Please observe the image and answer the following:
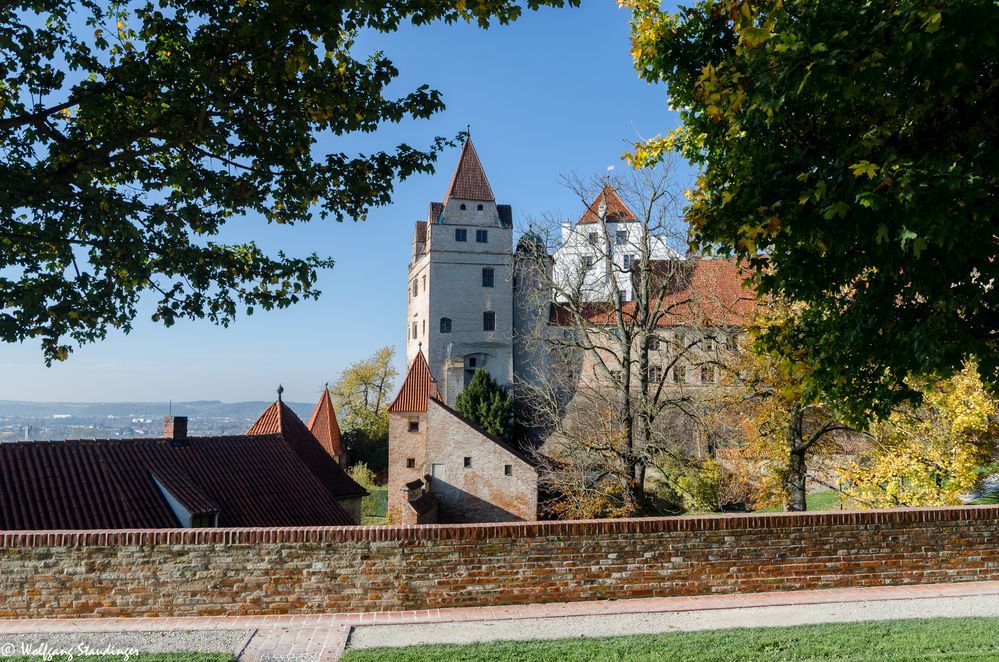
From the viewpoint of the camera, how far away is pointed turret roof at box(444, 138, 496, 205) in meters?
51.2

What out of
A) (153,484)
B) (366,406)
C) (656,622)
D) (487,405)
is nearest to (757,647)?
(656,622)

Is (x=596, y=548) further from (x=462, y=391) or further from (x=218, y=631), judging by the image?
(x=462, y=391)

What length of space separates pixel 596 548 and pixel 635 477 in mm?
10733

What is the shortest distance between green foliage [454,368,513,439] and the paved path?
35.9m

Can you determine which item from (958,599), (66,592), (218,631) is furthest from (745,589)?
(66,592)

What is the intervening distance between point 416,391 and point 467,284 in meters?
18.8

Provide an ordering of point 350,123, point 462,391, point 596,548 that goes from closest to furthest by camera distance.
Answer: point 350,123
point 596,548
point 462,391

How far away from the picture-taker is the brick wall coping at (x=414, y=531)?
840cm

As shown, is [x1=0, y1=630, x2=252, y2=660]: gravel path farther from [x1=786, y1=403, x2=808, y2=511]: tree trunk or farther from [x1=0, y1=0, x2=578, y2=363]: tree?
[x1=786, y1=403, x2=808, y2=511]: tree trunk

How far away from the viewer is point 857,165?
5.07 meters

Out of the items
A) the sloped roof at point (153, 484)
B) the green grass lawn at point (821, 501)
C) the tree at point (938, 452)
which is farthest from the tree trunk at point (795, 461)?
the sloped roof at point (153, 484)

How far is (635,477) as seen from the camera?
19.2m

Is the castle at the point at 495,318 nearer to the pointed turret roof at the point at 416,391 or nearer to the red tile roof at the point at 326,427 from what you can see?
the pointed turret roof at the point at 416,391

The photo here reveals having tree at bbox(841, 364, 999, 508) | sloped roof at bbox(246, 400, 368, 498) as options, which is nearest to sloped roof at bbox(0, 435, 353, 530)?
sloped roof at bbox(246, 400, 368, 498)
